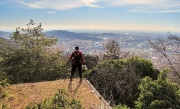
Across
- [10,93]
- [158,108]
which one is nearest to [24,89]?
[10,93]

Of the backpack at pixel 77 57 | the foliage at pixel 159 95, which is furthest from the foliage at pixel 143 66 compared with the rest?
the foliage at pixel 159 95

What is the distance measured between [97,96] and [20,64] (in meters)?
12.4

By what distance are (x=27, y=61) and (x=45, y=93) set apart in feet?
36.3

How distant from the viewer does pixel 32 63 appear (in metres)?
23.0

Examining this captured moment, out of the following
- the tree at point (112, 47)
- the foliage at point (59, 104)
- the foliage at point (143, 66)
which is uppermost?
the foliage at point (59, 104)

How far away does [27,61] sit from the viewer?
23.6 metres

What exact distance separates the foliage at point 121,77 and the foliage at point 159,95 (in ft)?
19.0

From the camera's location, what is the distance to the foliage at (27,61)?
22703 mm

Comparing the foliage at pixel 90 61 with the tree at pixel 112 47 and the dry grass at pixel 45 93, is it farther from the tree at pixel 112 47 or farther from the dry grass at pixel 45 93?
the tree at pixel 112 47

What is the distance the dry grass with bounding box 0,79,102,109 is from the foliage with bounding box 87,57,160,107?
5.13 m

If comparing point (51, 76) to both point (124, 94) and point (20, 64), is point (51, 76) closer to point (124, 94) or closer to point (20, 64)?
point (20, 64)

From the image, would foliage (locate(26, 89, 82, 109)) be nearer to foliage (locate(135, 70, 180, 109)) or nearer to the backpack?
foliage (locate(135, 70, 180, 109))

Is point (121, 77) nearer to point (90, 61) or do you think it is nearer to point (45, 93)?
point (90, 61)

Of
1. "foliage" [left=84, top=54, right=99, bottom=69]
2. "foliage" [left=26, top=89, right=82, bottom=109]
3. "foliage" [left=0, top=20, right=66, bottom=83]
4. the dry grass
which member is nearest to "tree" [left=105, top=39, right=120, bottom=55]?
"foliage" [left=84, top=54, right=99, bottom=69]
